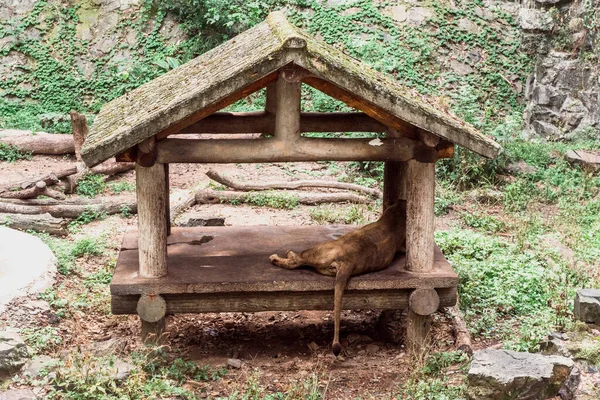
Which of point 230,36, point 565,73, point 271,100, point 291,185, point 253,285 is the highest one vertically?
point 230,36

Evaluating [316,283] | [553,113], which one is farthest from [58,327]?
[553,113]

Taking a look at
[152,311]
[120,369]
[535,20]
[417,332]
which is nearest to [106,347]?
[152,311]

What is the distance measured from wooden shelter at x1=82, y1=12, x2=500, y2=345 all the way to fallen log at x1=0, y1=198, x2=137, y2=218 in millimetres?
4430

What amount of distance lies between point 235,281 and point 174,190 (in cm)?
665

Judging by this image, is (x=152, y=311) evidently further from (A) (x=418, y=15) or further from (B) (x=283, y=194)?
(A) (x=418, y=15)

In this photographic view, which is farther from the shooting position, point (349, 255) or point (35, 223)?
point (35, 223)

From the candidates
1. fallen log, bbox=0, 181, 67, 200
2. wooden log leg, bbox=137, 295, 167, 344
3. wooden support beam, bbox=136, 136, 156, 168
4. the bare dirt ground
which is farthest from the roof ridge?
fallen log, bbox=0, 181, 67, 200

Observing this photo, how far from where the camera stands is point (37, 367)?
6.13m

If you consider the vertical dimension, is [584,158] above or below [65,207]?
above

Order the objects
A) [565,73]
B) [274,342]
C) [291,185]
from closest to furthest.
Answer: [274,342] < [291,185] < [565,73]

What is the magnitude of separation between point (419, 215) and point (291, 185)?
651cm

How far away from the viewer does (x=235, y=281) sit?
6.56m

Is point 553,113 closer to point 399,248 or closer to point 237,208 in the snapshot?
point 237,208

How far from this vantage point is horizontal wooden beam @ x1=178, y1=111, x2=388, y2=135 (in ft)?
26.1
